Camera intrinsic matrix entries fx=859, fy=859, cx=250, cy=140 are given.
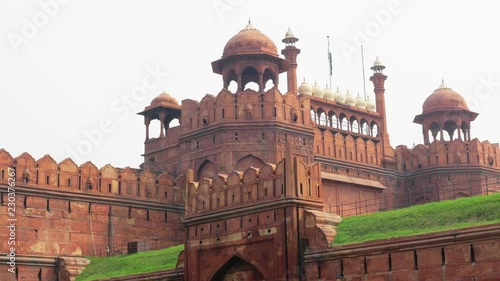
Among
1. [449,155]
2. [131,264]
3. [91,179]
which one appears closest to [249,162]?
[91,179]

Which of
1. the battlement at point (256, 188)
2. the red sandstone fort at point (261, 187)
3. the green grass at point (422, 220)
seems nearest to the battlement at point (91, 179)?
the red sandstone fort at point (261, 187)

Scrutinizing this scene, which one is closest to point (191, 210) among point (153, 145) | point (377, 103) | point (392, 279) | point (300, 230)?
point (300, 230)

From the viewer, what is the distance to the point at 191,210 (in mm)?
20016

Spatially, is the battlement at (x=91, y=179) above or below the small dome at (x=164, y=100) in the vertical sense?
below

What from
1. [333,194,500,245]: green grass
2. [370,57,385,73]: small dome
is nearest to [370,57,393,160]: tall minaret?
[370,57,385,73]: small dome

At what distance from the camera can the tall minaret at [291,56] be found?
32312 mm

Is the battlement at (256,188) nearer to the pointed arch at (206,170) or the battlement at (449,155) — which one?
the pointed arch at (206,170)

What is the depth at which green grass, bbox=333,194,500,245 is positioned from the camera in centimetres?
1511

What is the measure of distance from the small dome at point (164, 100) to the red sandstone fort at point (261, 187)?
64mm

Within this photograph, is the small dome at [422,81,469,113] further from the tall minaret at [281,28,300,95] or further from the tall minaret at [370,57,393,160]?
the tall minaret at [281,28,300,95]

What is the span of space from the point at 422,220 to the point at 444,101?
64.0 feet

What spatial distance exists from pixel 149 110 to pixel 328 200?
26.8ft

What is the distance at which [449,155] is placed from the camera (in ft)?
108

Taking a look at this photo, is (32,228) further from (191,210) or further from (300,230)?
(300,230)
